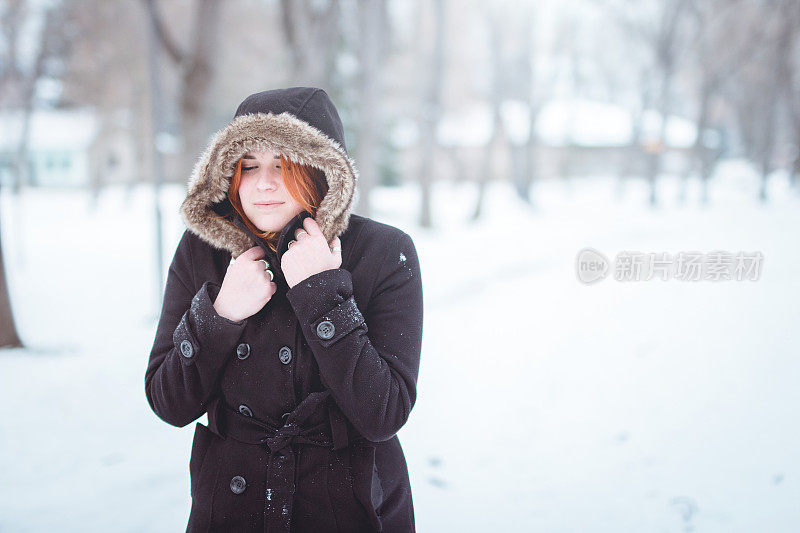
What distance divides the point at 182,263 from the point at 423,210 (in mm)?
13406

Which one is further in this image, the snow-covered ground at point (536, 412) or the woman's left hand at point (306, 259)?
the snow-covered ground at point (536, 412)

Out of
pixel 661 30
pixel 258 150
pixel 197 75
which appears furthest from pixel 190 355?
pixel 661 30

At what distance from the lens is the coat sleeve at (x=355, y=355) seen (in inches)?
54.5

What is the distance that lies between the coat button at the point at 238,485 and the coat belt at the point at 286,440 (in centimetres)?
8

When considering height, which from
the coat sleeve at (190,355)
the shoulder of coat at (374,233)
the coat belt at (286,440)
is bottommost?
the coat belt at (286,440)

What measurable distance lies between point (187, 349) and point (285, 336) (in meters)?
0.26

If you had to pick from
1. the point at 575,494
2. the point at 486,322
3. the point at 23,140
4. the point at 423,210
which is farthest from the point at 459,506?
the point at 23,140

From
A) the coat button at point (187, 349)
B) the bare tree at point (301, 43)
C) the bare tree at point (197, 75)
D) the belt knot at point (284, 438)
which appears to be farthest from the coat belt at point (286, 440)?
the bare tree at point (301, 43)

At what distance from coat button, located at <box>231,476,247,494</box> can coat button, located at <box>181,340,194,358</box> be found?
396 millimetres

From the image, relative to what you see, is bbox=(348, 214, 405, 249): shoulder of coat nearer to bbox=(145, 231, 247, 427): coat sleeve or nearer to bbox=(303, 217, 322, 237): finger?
bbox=(303, 217, 322, 237): finger

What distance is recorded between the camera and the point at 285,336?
1527mm

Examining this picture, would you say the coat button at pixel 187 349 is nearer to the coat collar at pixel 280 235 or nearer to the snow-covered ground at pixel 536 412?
the coat collar at pixel 280 235

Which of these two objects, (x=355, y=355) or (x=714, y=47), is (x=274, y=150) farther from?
(x=714, y=47)

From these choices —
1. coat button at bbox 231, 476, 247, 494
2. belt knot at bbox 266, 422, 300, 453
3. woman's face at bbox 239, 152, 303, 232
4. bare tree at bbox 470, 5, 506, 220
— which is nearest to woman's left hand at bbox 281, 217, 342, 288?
woman's face at bbox 239, 152, 303, 232
